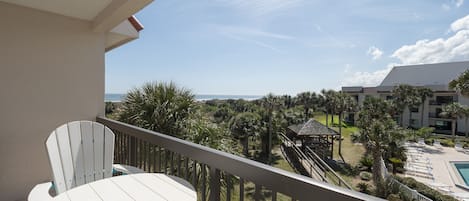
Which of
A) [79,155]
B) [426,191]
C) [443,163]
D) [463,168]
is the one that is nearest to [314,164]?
[426,191]

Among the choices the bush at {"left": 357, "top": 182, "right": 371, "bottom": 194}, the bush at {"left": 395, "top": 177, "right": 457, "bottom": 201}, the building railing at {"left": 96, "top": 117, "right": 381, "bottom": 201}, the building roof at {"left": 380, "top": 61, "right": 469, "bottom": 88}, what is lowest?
the bush at {"left": 357, "top": 182, "right": 371, "bottom": 194}

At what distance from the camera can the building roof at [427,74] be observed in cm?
3338

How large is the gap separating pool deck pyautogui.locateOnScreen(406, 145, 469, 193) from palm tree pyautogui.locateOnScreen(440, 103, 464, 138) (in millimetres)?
4738

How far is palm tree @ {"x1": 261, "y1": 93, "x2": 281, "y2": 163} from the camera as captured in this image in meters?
21.4

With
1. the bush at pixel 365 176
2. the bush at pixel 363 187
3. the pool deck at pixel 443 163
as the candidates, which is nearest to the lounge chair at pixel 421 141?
the pool deck at pixel 443 163

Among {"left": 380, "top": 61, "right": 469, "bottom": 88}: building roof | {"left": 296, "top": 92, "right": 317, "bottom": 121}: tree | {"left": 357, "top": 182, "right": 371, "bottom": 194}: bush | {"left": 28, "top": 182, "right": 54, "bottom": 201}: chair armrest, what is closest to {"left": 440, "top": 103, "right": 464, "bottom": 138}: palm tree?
{"left": 380, "top": 61, "right": 469, "bottom": 88}: building roof

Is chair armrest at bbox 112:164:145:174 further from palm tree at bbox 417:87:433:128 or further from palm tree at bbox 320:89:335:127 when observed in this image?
palm tree at bbox 417:87:433:128

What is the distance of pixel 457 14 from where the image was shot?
2323 centimetres

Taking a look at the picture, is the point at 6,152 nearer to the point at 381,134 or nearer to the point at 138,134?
the point at 138,134

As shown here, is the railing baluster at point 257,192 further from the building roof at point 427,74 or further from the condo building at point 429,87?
the building roof at point 427,74

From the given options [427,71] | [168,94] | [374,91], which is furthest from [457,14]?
[168,94]

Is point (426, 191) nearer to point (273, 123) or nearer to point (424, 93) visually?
point (273, 123)

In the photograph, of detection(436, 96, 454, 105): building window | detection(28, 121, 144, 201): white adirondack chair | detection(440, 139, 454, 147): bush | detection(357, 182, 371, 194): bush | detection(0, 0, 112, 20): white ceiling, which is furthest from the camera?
detection(436, 96, 454, 105): building window

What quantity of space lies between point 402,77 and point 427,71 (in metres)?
3.31
